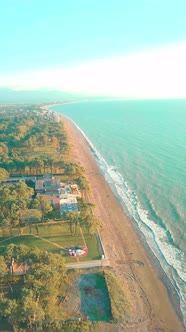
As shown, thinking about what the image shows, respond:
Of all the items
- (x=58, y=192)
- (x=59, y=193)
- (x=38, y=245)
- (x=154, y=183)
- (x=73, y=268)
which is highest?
(x=59, y=193)

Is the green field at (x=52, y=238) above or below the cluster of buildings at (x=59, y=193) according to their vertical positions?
below

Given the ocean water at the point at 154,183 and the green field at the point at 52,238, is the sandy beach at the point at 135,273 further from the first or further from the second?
the green field at the point at 52,238

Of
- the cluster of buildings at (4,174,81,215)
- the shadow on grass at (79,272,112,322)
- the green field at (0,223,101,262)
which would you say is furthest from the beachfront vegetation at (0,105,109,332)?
the shadow on grass at (79,272,112,322)

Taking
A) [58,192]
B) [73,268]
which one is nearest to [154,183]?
[58,192]

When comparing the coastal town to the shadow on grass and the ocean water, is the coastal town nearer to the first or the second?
the shadow on grass

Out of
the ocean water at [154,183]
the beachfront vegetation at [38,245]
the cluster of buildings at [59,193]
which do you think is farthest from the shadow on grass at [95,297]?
the cluster of buildings at [59,193]

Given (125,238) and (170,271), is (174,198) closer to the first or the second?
(125,238)

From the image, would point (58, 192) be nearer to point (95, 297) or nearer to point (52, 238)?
point (52, 238)
